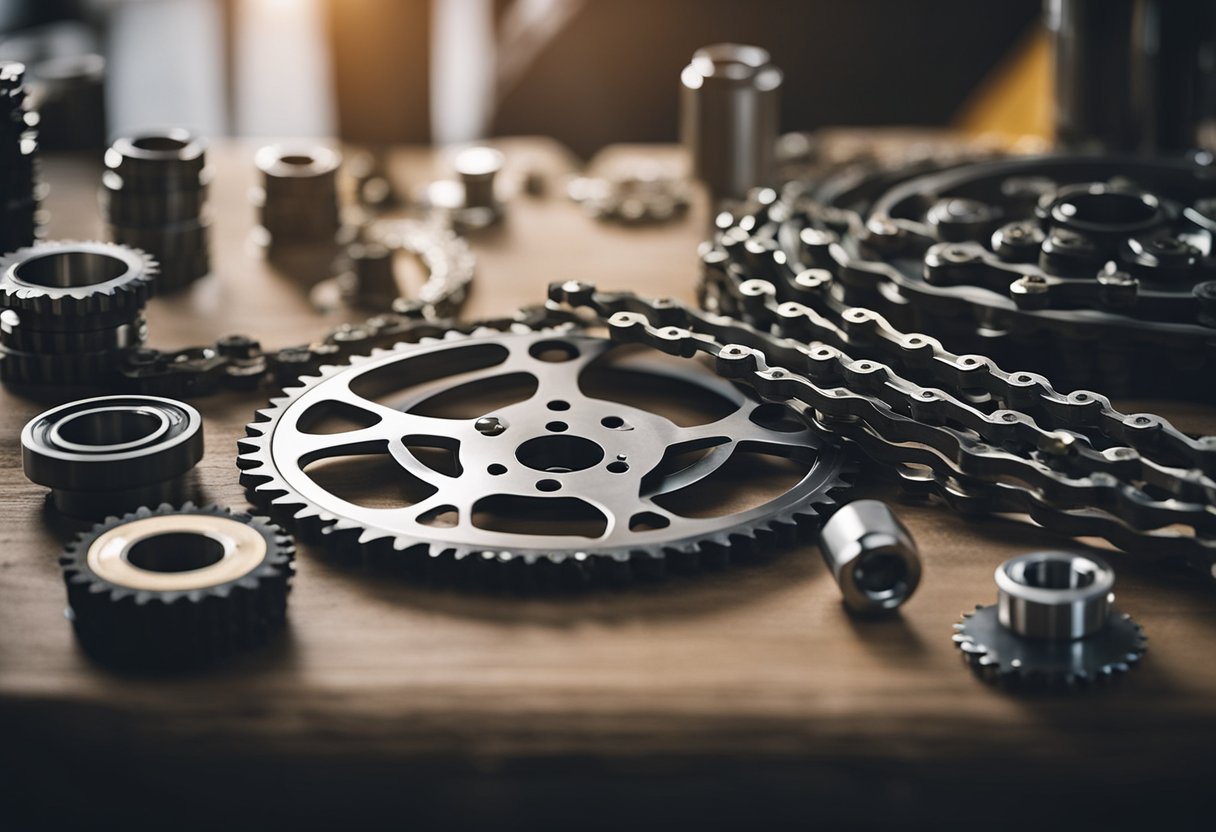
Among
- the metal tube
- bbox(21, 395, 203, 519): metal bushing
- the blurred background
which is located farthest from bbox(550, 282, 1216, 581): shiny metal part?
the blurred background

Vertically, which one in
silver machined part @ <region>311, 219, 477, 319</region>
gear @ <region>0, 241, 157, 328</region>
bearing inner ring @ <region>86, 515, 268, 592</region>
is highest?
gear @ <region>0, 241, 157, 328</region>

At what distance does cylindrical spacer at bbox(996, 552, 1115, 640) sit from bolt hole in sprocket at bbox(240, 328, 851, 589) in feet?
0.65

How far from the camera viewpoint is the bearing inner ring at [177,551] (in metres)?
1.15

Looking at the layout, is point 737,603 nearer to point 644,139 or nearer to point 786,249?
point 786,249

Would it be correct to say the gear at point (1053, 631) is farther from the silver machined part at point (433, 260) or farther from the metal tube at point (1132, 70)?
the metal tube at point (1132, 70)

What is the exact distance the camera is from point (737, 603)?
48.4 inches

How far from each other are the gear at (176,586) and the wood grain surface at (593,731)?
0.9 inches

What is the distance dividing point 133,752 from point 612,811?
0.33m

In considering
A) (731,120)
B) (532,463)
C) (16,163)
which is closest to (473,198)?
(731,120)

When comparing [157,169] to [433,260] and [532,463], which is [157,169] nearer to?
[433,260]

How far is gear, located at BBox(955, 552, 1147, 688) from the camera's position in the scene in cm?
112

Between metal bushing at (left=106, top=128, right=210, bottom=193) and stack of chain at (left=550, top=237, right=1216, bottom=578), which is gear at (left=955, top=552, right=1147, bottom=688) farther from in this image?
metal bushing at (left=106, top=128, right=210, bottom=193)

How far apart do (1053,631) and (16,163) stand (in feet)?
3.91

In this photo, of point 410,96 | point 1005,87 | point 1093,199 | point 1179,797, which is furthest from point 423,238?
point 1005,87
